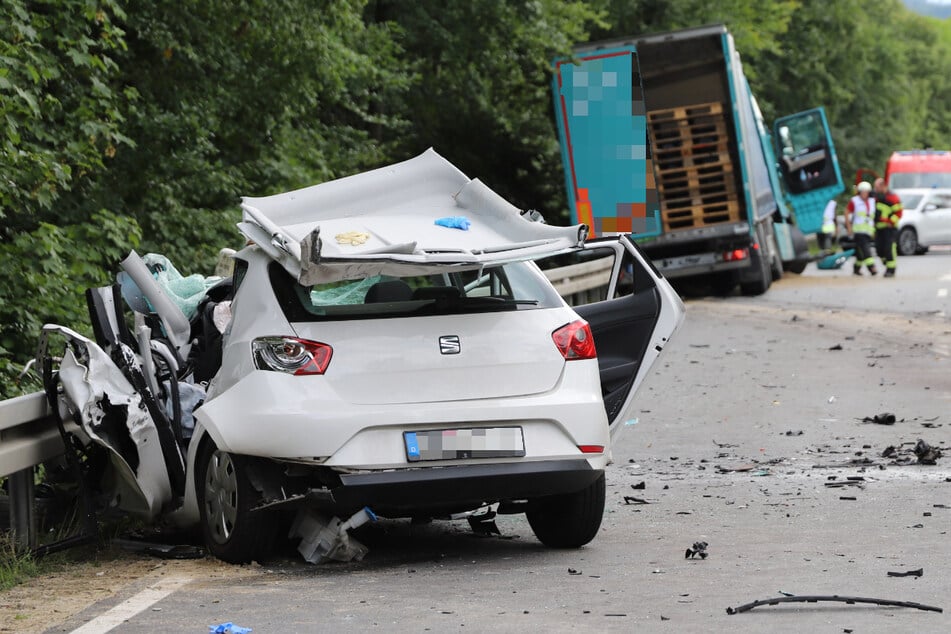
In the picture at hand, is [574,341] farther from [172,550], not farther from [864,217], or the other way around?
[864,217]

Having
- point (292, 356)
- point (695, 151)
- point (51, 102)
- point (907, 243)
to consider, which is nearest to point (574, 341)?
point (292, 356)

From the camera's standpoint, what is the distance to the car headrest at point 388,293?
6.94 m

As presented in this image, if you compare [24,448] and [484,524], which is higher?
[24,448]

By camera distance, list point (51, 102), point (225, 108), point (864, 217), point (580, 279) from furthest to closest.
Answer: point (864, 217)
point (580, 279)
point (225, 108)
point (51, 102)

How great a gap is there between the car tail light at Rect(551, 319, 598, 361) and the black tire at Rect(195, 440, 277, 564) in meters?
1.40

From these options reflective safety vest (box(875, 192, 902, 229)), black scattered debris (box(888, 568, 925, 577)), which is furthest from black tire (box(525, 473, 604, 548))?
reflective safety vest (box(875, 192, 902, 229))

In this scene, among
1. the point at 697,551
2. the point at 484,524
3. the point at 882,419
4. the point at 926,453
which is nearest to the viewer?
the point at 697,551

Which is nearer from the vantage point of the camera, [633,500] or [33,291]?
[633,500]

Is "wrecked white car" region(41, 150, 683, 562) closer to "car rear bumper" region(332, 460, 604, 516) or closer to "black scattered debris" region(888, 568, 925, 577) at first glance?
"car rear bumper" region(332, 460, 604, 516)

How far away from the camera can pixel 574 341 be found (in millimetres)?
7004

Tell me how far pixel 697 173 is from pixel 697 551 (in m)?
19.6

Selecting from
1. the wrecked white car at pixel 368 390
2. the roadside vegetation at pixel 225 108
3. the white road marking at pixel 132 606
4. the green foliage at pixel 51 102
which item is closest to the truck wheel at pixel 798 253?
the roadside vegetation at pixel 225 108

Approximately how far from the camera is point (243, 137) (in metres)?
20.7

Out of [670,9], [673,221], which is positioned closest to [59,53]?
[673,221]
